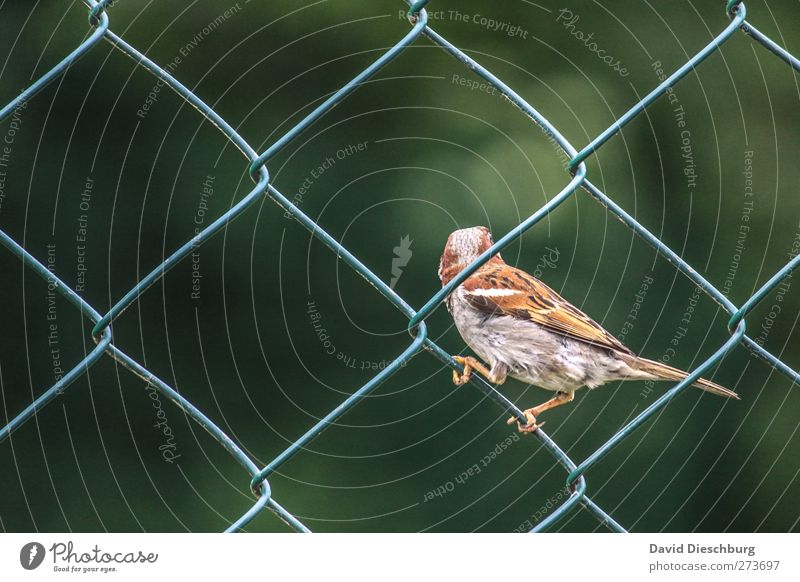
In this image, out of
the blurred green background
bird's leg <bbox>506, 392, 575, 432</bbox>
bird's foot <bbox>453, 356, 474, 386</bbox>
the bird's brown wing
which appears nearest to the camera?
bird's foot <bbox>453, 356, 474, 386</bbox>

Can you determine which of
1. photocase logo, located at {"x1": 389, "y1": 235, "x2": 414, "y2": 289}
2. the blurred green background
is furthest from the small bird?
the blurred green background

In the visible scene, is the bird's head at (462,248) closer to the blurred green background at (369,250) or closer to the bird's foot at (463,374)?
the bird's foot at (463,374)

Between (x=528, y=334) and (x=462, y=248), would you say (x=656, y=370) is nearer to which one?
(x=528, y=334)

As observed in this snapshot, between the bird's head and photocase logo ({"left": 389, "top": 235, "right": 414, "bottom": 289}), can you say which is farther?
photocase logo ({"left": 389, "top": 235, "right": 414, "bottom": 289})

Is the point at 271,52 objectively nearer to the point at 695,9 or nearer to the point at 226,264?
the point at 226,264

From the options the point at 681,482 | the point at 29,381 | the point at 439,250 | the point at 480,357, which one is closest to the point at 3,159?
the point at 29,381
